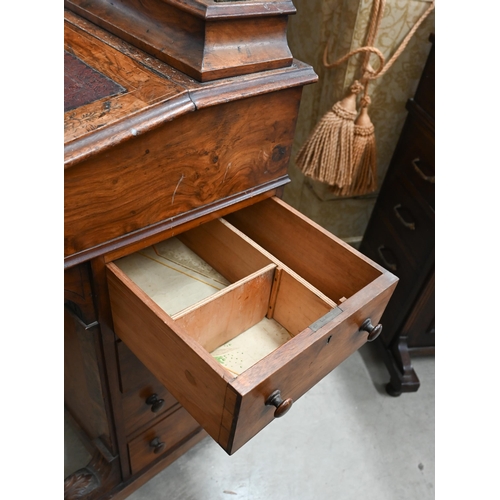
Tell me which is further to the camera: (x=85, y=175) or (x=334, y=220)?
(x=334, y=220)

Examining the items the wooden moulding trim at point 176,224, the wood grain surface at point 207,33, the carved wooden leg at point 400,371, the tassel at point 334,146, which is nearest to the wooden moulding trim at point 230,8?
the wood grain surface at point 207,33

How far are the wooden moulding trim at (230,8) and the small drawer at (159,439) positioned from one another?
0.88m

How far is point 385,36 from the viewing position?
1262mm

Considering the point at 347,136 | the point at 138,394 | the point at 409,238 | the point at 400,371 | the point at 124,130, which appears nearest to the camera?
the point at 124,130

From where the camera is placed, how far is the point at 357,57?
1273mm

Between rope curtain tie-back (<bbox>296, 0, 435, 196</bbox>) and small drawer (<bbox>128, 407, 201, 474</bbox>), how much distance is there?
2.43 feet

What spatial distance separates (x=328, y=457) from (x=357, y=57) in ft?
3.70

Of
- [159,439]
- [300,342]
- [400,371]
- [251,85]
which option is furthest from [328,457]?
[251,85]

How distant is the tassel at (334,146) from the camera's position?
48.7 inches

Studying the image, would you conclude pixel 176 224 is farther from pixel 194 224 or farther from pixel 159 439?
pixel 159 439

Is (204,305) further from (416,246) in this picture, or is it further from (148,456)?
(416,246)

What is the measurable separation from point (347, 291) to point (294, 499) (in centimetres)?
71

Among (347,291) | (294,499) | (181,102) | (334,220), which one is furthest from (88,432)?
(334,220)

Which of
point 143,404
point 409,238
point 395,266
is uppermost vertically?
point 409,238
